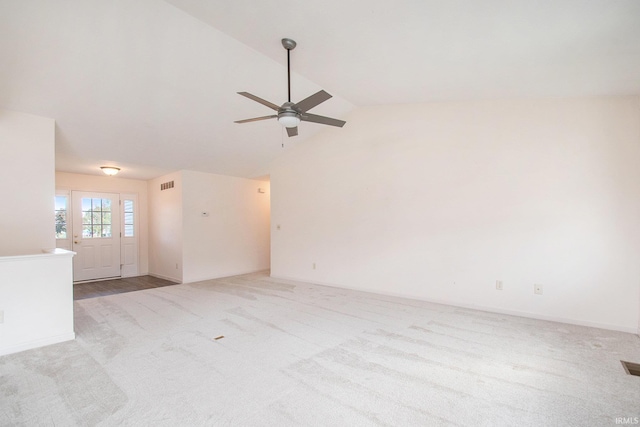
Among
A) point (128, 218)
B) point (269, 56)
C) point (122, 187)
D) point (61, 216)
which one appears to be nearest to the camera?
point (269, 56)

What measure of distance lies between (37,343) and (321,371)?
9.39ft

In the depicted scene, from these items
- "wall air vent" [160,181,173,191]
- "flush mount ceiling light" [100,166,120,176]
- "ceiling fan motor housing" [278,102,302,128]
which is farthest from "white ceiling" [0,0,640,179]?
"wall air vent" [160,181,173,191]

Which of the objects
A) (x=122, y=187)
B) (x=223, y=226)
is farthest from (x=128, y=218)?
(x=223, y=226)

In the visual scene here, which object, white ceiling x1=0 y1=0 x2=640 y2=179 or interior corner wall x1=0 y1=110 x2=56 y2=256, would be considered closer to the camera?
white ceiling x1=0 y1=0 x2=640 y2=179

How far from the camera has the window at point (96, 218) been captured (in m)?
6.46

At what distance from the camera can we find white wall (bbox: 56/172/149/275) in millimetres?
6219

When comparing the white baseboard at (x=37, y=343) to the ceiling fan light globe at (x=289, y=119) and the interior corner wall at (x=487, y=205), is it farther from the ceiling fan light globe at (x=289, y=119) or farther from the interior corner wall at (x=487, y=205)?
the interior corner wall at (x=487, y=205)

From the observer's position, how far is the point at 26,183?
145 inches

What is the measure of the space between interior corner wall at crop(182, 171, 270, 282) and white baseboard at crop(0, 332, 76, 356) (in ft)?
9.67

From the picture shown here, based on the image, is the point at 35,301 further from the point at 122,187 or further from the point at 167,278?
the point at 122,187

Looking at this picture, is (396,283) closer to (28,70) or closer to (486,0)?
(486,0)

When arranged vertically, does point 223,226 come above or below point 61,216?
below

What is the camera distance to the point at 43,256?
306 centimetres

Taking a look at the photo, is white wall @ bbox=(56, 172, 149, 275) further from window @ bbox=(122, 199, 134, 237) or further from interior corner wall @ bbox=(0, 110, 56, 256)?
interior corner wall @ bbox=(0, 110, 56, 256)
